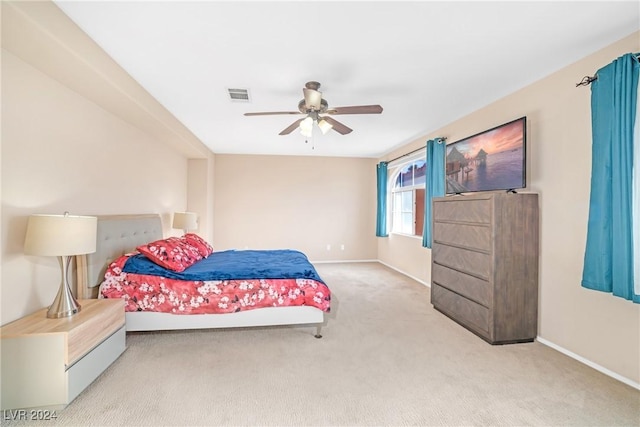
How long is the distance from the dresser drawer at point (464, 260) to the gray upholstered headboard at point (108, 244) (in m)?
3.53

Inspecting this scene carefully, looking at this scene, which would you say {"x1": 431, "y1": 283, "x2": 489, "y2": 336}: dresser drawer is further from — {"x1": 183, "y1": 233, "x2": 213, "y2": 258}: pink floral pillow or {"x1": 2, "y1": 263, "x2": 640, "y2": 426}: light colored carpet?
{"x1": 183, "y1": 233, "x2": 213, "y2": 258}: pink floral pillow

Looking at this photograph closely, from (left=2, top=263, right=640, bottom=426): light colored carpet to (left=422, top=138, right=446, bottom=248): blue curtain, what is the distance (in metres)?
1.76

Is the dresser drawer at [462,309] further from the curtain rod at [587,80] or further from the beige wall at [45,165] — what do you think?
the beige wall at [45,165]

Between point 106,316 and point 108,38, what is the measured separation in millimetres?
2043

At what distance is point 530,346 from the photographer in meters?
2.63

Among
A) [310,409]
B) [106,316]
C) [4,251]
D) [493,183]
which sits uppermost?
[493,183]

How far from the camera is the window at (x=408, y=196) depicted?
5.29 m

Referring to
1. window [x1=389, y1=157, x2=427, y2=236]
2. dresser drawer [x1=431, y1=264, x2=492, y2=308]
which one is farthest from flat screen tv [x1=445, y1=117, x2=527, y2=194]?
window [x1=389, y1=157, x2=427, y2=236]

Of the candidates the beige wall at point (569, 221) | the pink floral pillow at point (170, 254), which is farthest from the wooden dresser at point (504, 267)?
the pink floral pillow at point (170, 254)

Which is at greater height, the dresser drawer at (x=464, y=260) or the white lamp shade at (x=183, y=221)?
the white lamp shade at (x=183, y=221)

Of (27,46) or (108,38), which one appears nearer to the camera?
(27,46)

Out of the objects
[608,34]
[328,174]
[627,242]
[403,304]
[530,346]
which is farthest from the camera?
[328,174]

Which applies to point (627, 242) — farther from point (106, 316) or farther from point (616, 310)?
point (106, 316)

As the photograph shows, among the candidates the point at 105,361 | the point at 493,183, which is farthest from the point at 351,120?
the point at 105,361
